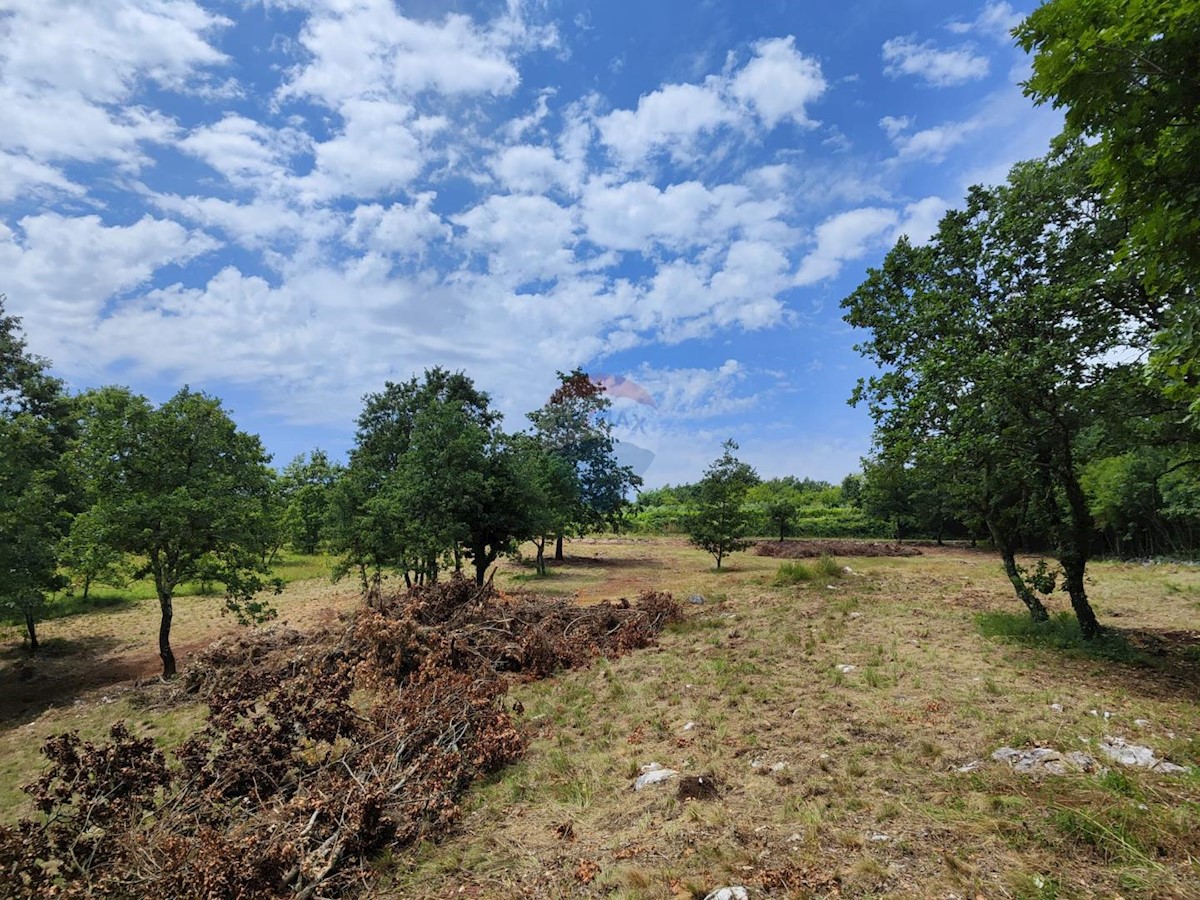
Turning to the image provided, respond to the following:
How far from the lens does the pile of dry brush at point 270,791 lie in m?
4.25

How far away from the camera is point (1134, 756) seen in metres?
5.00

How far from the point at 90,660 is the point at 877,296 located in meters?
22.3

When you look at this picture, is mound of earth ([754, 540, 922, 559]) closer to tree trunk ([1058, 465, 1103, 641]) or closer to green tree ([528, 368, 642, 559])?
green tree ([528, 368, 642, 559])

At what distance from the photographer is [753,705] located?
744 centimetres

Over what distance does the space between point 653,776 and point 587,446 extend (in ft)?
94.4

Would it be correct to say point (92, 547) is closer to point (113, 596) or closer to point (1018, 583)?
point (113, 596)

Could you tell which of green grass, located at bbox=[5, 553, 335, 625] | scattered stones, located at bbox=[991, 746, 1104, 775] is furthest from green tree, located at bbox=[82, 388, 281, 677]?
scattered stones, located at bbox=[991, 746, 1104, 775]

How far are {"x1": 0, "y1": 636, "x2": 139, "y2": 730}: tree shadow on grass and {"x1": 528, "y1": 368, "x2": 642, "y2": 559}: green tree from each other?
21.1 m

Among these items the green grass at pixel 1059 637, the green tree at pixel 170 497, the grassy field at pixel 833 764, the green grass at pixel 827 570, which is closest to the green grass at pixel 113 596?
the green tree at pixel 170 497

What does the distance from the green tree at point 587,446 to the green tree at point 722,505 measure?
746cm

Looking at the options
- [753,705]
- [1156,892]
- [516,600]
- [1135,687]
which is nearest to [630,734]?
[753,705]

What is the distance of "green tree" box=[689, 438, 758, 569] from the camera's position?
27.0 metres

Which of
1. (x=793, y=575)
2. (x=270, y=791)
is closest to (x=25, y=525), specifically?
(x=270, y=791)

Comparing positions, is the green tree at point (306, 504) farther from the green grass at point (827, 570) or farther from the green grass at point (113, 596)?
the green grass at point (827, 570)
